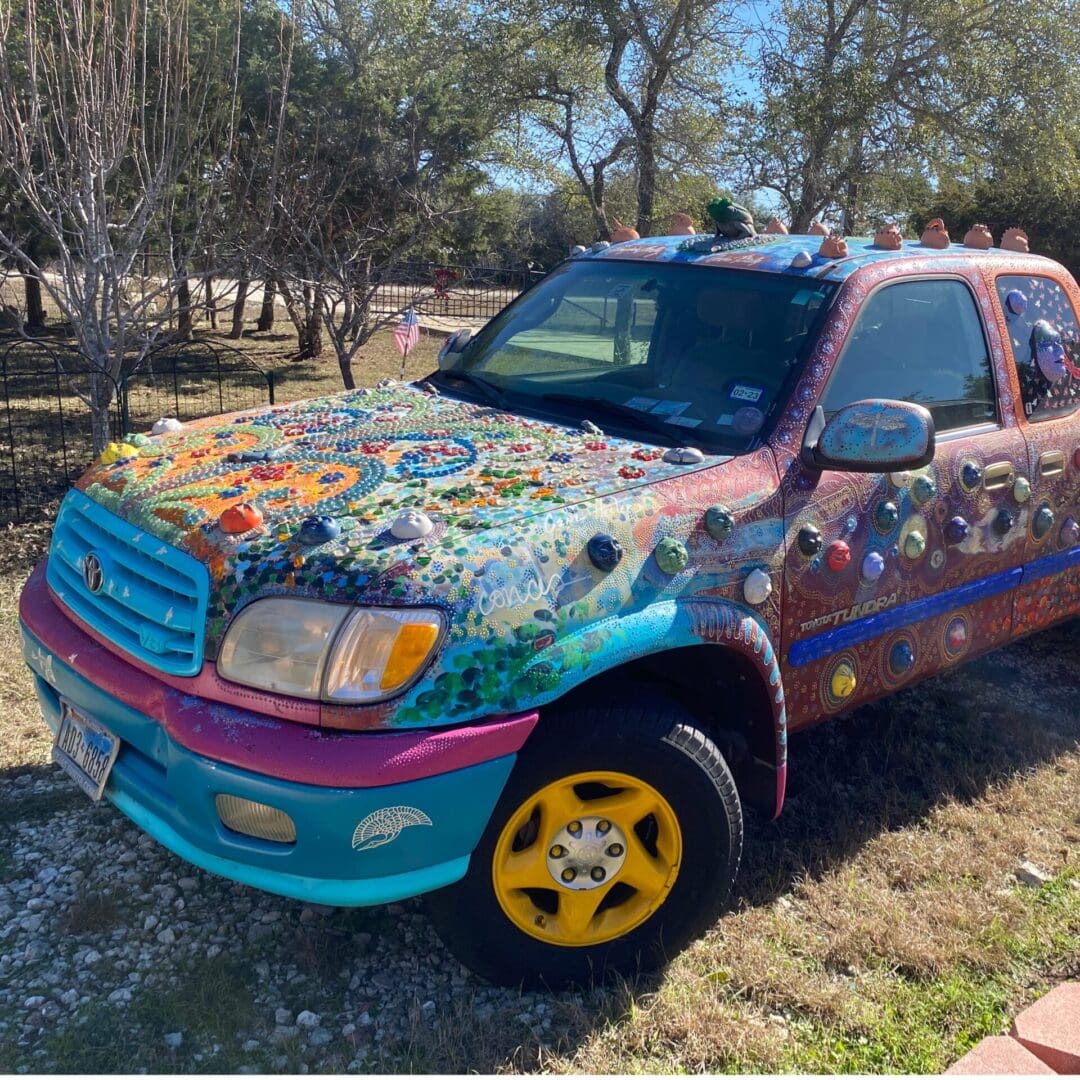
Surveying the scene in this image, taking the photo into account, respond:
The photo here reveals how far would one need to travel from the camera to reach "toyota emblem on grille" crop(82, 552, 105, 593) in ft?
9.25

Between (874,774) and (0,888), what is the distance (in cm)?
305

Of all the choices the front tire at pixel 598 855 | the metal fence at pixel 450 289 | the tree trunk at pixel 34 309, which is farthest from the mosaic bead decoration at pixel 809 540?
→ the tree trunk at pixel 34 309

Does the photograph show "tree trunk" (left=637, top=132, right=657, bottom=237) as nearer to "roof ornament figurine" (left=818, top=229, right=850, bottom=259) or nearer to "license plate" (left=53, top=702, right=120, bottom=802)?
"roof ornament figurine" (left=818, top=229, right=850, bottom=259)

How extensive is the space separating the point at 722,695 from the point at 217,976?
1.60m

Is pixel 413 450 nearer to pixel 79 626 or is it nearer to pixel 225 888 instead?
pixel 79 626

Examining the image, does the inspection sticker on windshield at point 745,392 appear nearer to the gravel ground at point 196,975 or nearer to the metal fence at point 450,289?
the gravel ground at point 196,975

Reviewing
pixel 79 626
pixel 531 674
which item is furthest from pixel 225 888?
pixel 531 674

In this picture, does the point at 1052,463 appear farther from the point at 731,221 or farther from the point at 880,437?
the point at 731,221

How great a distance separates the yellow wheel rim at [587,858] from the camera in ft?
8.38

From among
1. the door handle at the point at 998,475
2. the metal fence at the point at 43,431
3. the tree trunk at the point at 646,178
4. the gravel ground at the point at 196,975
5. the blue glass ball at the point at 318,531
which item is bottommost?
the gravel ground at the point at 196,975

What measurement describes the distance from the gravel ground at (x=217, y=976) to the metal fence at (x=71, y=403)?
13.7 feet

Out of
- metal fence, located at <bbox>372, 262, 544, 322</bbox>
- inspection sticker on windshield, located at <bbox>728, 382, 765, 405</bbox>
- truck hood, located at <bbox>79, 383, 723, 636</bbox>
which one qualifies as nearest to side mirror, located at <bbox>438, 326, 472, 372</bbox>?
truck hood, located at <bbox>79, 383, 723, 636</bbox>

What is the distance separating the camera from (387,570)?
2.33 meters

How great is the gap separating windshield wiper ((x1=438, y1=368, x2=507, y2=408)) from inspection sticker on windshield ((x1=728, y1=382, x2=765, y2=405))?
793mm
